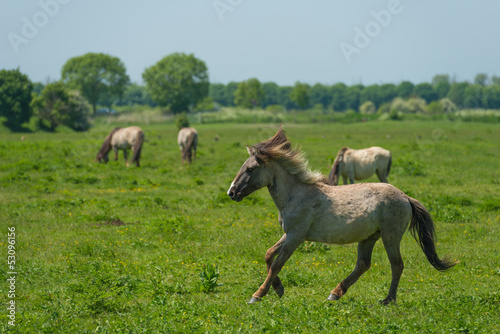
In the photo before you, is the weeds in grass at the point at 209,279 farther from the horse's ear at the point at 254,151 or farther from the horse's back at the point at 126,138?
the horse's back at the point at 126,138

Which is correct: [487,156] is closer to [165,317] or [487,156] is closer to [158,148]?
[158,148]

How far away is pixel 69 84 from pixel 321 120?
48584 mm

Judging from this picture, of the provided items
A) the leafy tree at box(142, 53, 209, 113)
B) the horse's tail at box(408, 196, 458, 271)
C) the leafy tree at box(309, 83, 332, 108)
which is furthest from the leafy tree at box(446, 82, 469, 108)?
the horse's tail at box(408, 196, 458, 271)

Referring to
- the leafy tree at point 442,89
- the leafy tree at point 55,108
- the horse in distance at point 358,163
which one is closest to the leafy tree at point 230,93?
the leafy tree at point 442,89

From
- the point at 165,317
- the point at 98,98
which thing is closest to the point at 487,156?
the point at 165,317

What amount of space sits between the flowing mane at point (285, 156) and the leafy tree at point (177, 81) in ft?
335

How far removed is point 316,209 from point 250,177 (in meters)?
1.12

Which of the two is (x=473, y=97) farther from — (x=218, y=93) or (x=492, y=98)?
(x=218, y=93)

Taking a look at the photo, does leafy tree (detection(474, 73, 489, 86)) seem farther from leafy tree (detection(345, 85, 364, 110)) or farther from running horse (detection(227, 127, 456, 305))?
running horse (detection(227, 127, 456, 305))

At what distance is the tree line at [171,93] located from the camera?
6144 cm

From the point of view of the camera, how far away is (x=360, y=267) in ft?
25.9

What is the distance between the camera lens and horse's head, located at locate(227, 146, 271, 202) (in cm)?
767

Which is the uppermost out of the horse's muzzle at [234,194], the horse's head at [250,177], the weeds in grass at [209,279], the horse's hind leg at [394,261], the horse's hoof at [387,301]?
the horse's head at [250,177]

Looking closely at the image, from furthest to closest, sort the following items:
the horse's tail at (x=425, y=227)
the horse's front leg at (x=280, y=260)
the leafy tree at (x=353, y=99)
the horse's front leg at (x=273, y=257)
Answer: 1. the leafy tree at (x=353, y=99)
2. the horse's tail at (x=425, y=227)
3. the horse's front leg at (x=273, y=257)
4. the horse's front leg at (x=280, y=260)
